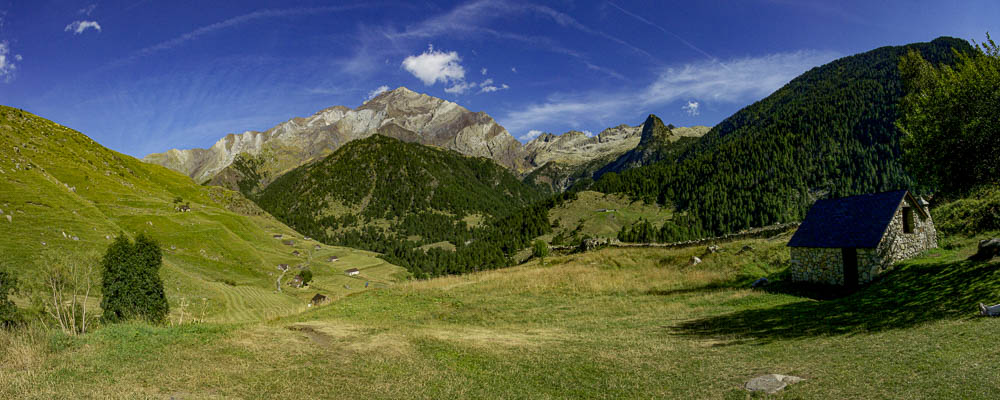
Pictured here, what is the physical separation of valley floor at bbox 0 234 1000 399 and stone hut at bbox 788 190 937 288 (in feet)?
8.12

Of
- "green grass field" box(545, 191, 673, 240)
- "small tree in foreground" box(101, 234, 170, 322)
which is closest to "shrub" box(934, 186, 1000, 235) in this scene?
"small tree in foreground" box(101, 234, 170, 322)

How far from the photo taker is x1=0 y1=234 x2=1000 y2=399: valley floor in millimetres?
11477

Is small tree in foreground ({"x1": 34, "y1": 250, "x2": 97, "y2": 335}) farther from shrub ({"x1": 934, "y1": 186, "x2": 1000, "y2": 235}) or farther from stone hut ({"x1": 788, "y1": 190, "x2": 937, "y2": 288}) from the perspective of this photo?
shrub ({"x1": 934, "y1": 186, "x2": 1000, "y2": 235})

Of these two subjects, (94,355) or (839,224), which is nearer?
(94,355)

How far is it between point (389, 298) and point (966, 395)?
111 feet

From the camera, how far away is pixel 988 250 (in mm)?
21109

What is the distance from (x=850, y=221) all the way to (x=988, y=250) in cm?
1195

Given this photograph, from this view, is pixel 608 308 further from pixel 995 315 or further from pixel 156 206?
pixel 156 206

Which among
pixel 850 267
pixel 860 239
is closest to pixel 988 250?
pixel 860 239

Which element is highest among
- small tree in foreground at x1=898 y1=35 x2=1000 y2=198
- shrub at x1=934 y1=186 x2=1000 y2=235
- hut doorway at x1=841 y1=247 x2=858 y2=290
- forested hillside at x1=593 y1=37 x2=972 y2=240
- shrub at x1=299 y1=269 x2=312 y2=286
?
forested hillside at x1=593 y1=37 x2=972 y2=240

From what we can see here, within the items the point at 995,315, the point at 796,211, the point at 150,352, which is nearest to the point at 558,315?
the point at 995,315

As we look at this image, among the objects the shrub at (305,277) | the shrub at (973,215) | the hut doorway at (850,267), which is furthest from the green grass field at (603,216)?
the hut doorway at (850,267)

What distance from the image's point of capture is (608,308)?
30.9m

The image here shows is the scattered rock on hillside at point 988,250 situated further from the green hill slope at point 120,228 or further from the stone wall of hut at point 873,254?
the green hill slope at point 120,228
